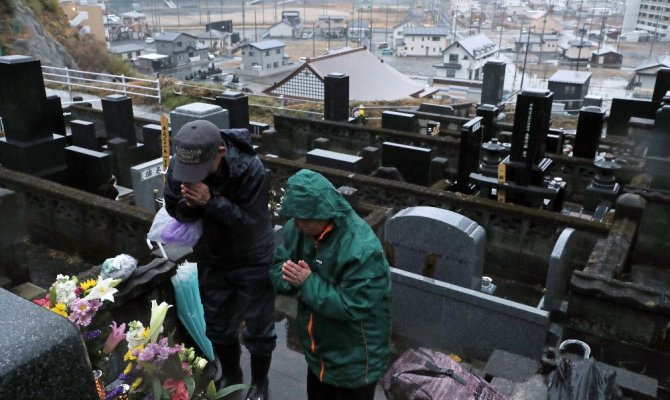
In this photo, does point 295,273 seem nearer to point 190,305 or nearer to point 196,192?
point 196,192

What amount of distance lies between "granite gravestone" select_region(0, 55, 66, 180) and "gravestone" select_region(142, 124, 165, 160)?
2.63 metres

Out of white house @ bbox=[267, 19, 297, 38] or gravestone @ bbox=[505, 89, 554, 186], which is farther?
white house @ bbox=[267, 19, 297, 38]

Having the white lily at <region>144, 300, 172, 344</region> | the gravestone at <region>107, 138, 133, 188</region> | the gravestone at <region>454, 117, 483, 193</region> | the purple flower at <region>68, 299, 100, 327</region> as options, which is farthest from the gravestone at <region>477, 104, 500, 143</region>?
the purple flower at <region>68, 299, 100, 327</region>

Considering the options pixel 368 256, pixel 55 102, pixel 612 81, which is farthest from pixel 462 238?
pixel 612 81

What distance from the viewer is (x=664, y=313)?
5121mm

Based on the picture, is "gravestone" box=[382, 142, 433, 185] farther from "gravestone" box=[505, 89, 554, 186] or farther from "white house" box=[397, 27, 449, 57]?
"white house" box=[397, 27, 449, 57]

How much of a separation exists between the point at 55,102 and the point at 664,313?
38.5 ft

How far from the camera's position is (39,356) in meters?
1.50

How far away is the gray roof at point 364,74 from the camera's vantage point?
29.3 meters

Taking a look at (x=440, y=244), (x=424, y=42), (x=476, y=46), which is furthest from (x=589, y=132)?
(x=424, y=42)

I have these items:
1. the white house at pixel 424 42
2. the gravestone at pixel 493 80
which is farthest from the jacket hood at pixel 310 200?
the white house at pixel 424 42

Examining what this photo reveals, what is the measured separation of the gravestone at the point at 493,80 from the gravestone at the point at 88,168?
1464 cm

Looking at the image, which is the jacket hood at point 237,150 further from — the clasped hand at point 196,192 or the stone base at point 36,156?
the stone base at point 36,156

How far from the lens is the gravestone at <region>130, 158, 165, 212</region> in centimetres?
950
